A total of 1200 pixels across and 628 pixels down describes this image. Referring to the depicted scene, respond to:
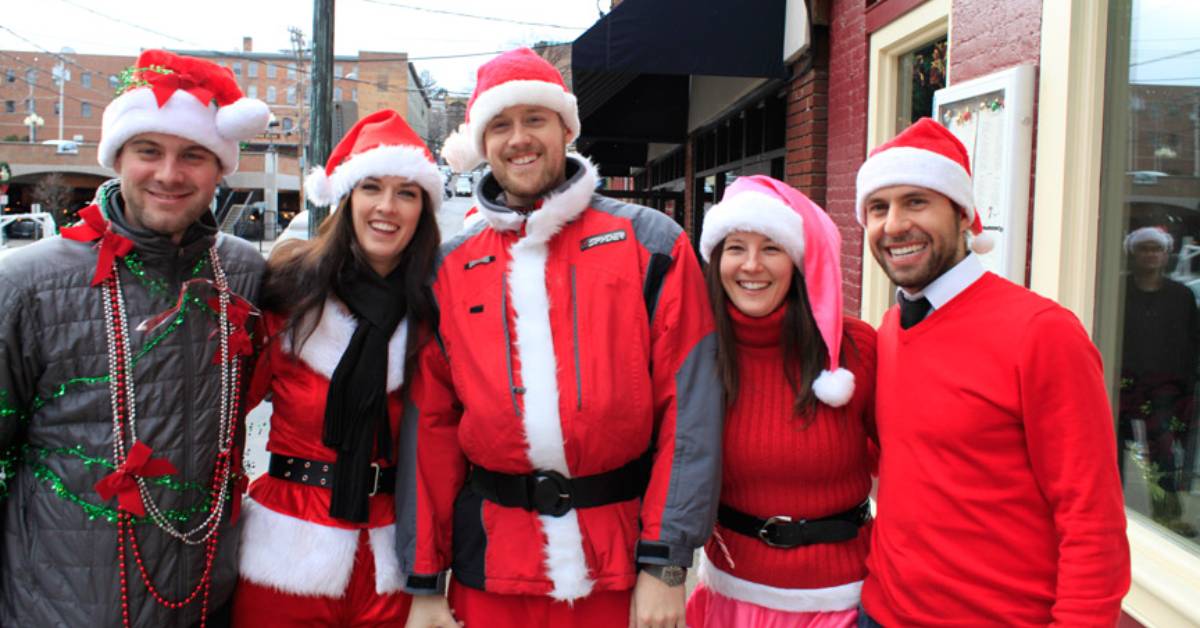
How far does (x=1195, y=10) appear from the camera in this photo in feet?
8.50

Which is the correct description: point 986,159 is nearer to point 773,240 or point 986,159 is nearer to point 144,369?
point 773,240

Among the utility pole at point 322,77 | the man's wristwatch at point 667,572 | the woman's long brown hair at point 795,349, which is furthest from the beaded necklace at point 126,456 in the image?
the utility pole at point 322,77

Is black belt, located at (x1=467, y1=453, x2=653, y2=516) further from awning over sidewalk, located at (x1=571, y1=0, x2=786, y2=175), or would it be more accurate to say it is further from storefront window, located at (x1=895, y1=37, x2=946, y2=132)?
awning over sidewalk, located at (x1=571, y1=0, x2=786, y2=175)

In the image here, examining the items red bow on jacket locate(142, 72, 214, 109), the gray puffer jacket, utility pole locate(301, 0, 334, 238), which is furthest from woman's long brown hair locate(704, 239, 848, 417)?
utility pole locate(301, 0, 334, 238)

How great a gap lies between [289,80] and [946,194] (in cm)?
8821

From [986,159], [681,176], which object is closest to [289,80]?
[681,176]

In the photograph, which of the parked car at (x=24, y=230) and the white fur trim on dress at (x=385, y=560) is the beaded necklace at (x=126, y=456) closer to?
the white fur trim on dress at (x=385, y=560)

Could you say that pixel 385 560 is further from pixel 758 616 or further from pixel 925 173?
pixel 925 173

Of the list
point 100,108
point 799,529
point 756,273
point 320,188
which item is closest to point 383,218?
point 320,188

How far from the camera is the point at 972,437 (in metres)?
1.85

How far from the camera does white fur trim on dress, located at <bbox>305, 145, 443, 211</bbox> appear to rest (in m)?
2.49

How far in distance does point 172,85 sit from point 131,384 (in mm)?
777

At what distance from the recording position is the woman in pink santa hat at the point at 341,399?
7.70ft

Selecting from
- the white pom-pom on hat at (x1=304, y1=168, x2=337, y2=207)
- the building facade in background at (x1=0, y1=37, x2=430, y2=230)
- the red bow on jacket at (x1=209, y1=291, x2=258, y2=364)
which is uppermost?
the building facade in background at (x1=0, y1=37, x2=430, y2=230)
